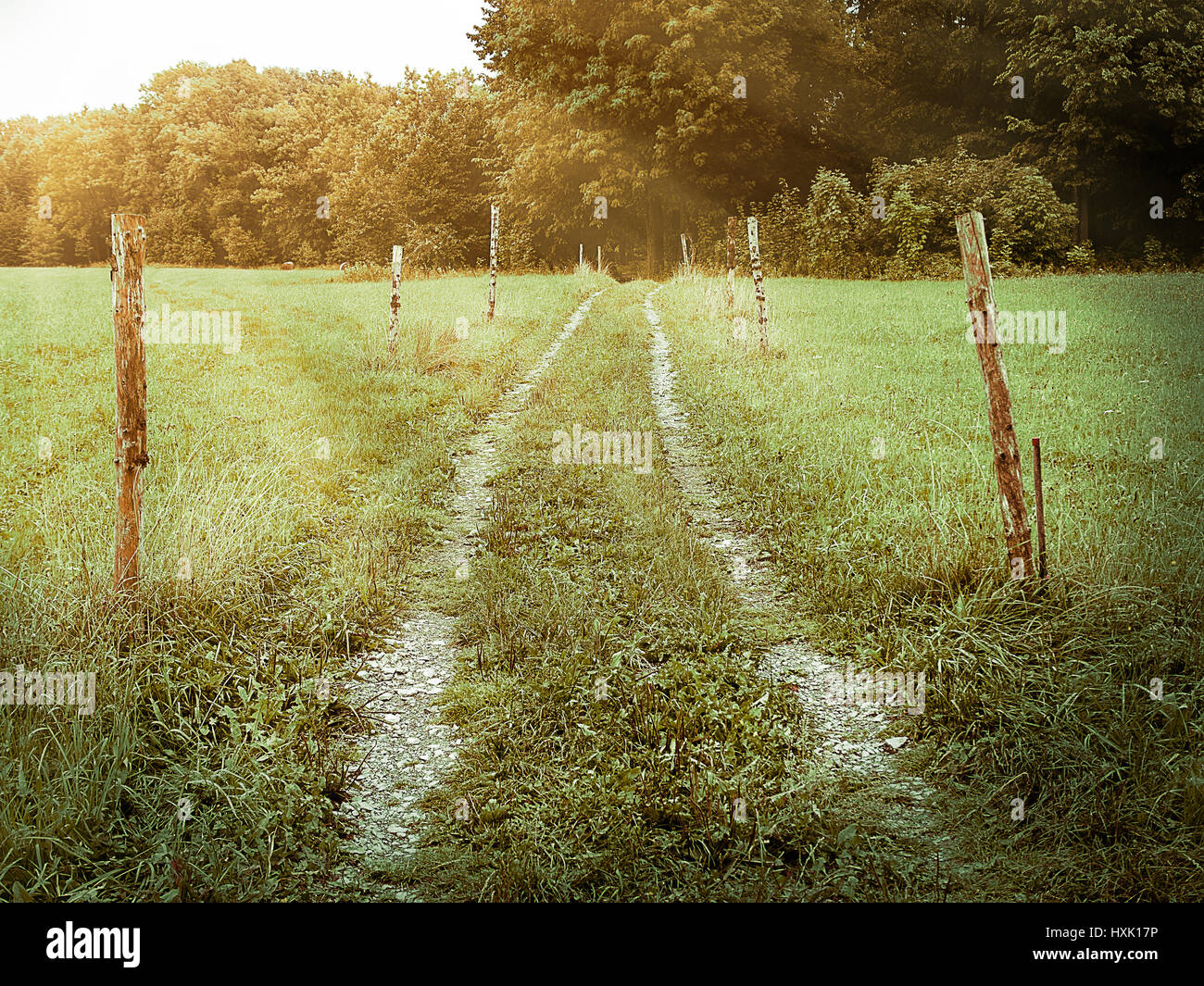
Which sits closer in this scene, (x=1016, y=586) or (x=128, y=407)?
(x=128, y=407)

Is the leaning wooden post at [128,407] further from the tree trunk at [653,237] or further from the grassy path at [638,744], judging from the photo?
the tree trunk at [653,237]

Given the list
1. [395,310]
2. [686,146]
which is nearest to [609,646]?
[395,310]

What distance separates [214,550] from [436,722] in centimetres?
209

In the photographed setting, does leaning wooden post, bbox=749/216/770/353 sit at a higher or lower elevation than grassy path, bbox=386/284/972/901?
higher

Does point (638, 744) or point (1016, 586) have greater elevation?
point (1016, 586)

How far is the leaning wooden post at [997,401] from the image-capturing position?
497cm

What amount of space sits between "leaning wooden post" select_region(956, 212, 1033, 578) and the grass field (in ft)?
0.75

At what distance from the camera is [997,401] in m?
5.13
